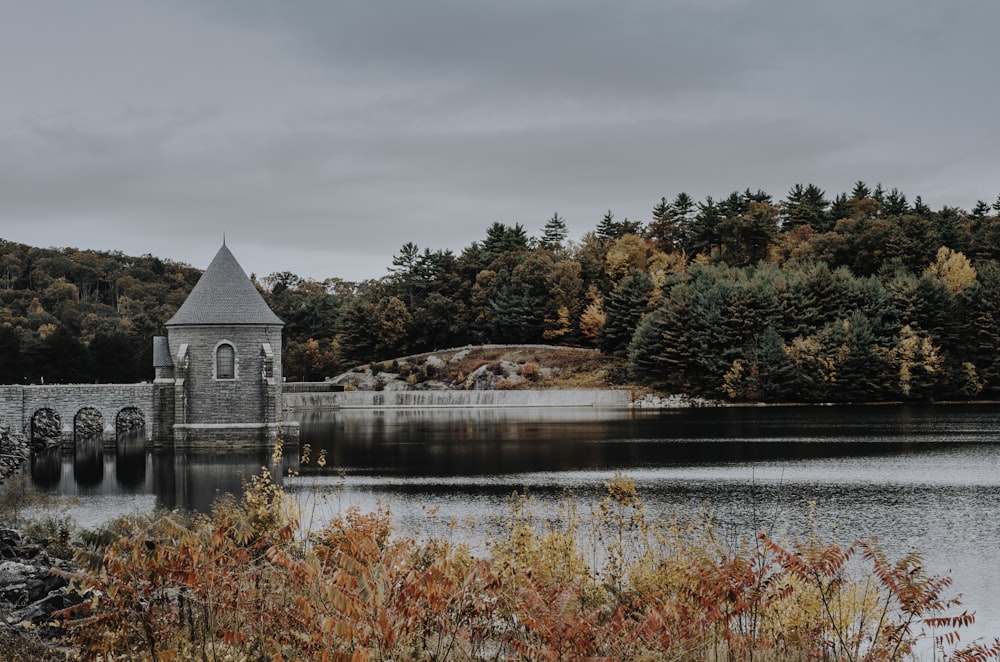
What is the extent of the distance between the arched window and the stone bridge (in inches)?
122

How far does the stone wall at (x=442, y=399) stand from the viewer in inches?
2677

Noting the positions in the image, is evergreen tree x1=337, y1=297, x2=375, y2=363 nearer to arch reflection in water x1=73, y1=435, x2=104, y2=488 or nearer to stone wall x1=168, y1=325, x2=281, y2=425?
arch reflection in water x1=73, y1=435, x2=104, y2=488

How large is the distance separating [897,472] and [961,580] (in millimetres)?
13103

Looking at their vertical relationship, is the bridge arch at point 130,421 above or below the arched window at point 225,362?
below

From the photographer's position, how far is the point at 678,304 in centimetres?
6669

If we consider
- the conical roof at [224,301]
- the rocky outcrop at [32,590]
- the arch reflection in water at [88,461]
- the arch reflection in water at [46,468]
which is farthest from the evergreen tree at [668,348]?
the rocky outcrop at [32,590]

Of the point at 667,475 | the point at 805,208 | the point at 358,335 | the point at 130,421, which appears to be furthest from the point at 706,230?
the point at 667,475

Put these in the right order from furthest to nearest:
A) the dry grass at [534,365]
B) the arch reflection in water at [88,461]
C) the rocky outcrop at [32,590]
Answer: the dry grass at [534,365] → the arch reflection in water at [88,461] → the rocky outcrop at [32,590]

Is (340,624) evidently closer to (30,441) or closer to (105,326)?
(30,441)

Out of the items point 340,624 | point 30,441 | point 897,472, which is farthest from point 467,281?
point 340,624

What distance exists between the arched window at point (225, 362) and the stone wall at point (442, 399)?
104ft

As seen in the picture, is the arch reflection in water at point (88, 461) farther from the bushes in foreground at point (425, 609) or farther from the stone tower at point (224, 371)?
the bushes in foreground at point (425, 609)

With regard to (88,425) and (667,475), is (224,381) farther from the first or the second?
(667,475)

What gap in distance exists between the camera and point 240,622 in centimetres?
823
